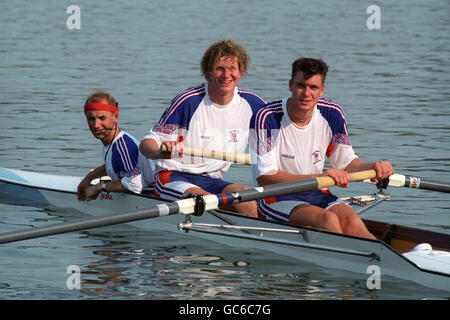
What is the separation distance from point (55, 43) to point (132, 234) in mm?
18879

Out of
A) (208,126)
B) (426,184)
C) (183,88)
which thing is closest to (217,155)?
(208,126)

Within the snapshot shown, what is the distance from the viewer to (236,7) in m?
39.2

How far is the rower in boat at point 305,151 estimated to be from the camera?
26.2 feet

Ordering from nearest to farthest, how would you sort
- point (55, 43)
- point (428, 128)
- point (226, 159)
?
1. point (226, 159)
2. point (428, 128)
3. point (55, 43)

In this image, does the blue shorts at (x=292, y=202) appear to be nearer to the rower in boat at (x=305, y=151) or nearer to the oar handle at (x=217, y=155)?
the rower in boat at (x=305, y=151)

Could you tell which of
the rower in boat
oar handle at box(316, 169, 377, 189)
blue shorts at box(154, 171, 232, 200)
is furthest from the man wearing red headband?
A: oar handle at box(316, 169, 377, 189)

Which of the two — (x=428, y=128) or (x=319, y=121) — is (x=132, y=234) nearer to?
(x=319, y=121)

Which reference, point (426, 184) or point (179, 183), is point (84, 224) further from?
point (426, 184)

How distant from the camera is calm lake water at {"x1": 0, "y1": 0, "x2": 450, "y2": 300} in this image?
8.20 m

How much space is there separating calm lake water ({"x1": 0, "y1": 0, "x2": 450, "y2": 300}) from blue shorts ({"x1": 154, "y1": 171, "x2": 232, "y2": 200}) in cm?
62

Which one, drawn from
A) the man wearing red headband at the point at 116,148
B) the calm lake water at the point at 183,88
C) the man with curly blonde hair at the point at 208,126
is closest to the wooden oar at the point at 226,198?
the calm lake water at the point at 183,88

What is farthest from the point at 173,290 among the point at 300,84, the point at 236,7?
the point at 236,7

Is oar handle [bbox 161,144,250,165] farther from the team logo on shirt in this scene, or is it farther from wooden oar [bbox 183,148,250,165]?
the team logo on shirt

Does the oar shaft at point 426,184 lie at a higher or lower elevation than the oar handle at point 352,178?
lower
